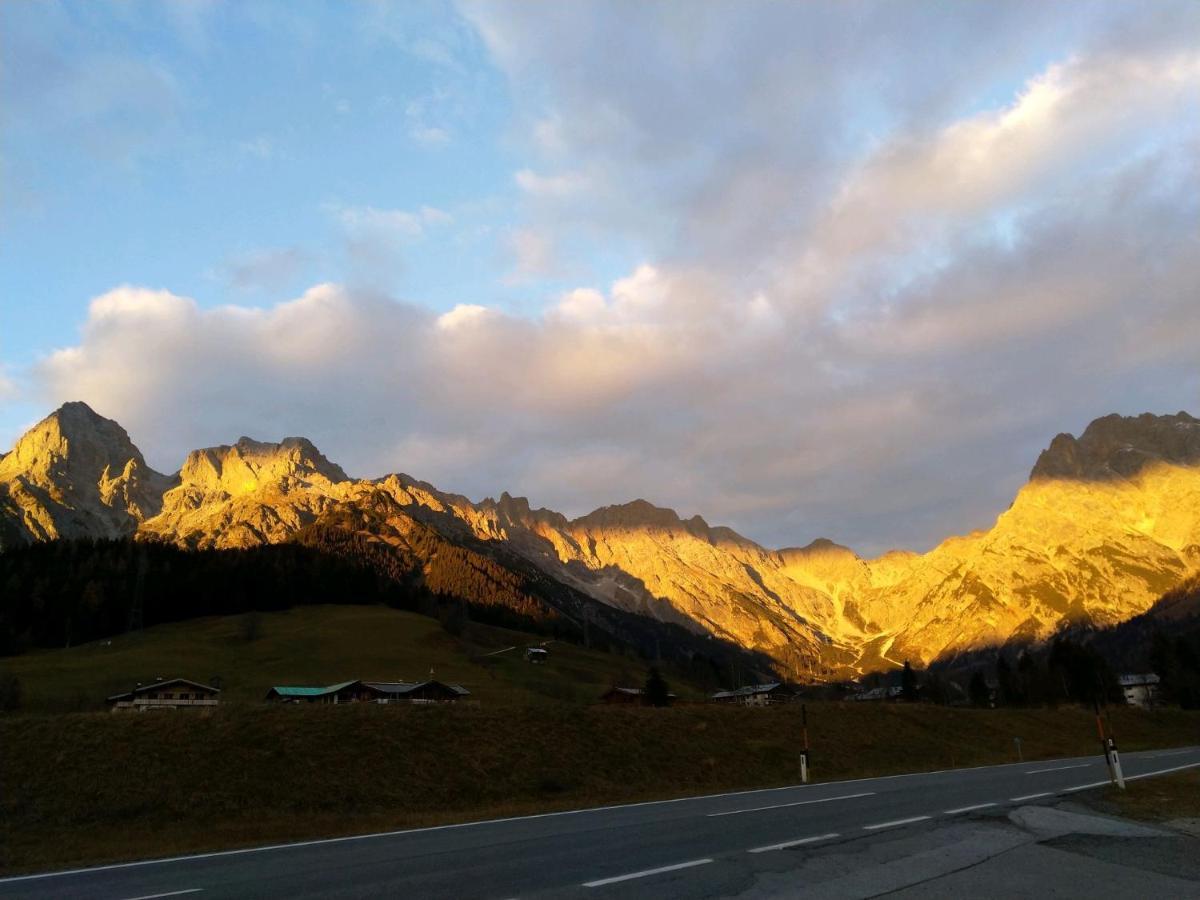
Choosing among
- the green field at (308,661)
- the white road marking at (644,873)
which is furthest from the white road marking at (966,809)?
the green field at (308,661)

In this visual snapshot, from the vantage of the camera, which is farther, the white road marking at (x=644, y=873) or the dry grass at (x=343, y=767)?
the dry grass at (x=343, y=767)

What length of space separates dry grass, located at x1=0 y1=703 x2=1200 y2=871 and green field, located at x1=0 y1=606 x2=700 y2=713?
44590 mm

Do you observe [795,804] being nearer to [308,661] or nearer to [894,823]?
[894,823]

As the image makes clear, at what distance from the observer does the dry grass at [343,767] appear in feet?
76.4

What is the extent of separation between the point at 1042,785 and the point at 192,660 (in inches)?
4573

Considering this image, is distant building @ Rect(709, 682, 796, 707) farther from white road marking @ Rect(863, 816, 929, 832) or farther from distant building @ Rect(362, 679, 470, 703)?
white road marking @ Rect(863, 816, 929, 832)

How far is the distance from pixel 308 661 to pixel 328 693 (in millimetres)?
34718

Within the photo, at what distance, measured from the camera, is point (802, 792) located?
88.5 ft

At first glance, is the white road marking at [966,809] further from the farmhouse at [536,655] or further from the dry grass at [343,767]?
the farmhouse at [536,655]

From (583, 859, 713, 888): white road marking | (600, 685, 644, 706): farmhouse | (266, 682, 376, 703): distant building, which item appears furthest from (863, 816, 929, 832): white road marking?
(600, 685, 644, 706): farmhouse

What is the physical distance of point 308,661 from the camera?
12081 centimetres

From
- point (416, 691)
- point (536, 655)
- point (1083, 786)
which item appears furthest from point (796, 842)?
point (536, 655)

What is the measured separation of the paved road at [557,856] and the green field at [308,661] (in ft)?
208

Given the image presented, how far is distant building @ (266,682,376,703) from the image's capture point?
89.6 m
